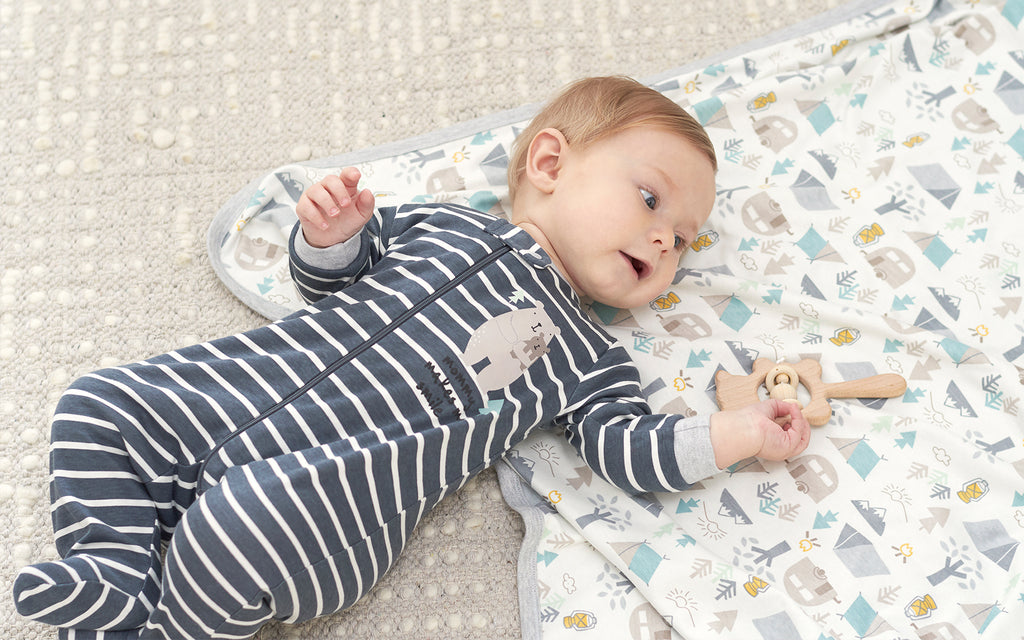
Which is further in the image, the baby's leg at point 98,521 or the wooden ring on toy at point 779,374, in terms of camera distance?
the wooden ring on toy at point 779,374

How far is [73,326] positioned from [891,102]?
1321 millimetres

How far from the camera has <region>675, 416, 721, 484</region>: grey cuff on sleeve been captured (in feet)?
3.62

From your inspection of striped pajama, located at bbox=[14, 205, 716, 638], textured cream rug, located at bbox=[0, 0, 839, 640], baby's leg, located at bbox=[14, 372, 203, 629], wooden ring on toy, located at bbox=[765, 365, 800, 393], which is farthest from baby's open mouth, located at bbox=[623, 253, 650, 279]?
baby's leg, located at bbox=[14, 372, 203, 629]

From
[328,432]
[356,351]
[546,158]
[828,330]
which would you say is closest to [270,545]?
[328,432]

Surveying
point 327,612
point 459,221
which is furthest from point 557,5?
point 327,612

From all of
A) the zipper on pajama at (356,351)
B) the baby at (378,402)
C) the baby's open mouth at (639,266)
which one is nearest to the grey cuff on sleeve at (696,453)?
the baby at (378,402)

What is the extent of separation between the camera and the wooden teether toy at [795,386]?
120 centimetres

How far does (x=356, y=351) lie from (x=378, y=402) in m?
0.07

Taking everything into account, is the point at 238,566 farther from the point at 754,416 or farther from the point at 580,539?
the point at 754,416

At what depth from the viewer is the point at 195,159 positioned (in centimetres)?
138

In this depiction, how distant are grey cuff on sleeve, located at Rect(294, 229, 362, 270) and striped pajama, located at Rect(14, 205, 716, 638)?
0.04 feet

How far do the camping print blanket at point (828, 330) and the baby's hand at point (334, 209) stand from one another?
0.65 ft

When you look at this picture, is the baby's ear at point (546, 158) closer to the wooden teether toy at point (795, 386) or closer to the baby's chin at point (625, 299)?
the baby's chin at point (625, 299)

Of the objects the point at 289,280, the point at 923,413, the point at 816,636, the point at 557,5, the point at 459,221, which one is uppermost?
the point at 557,5
